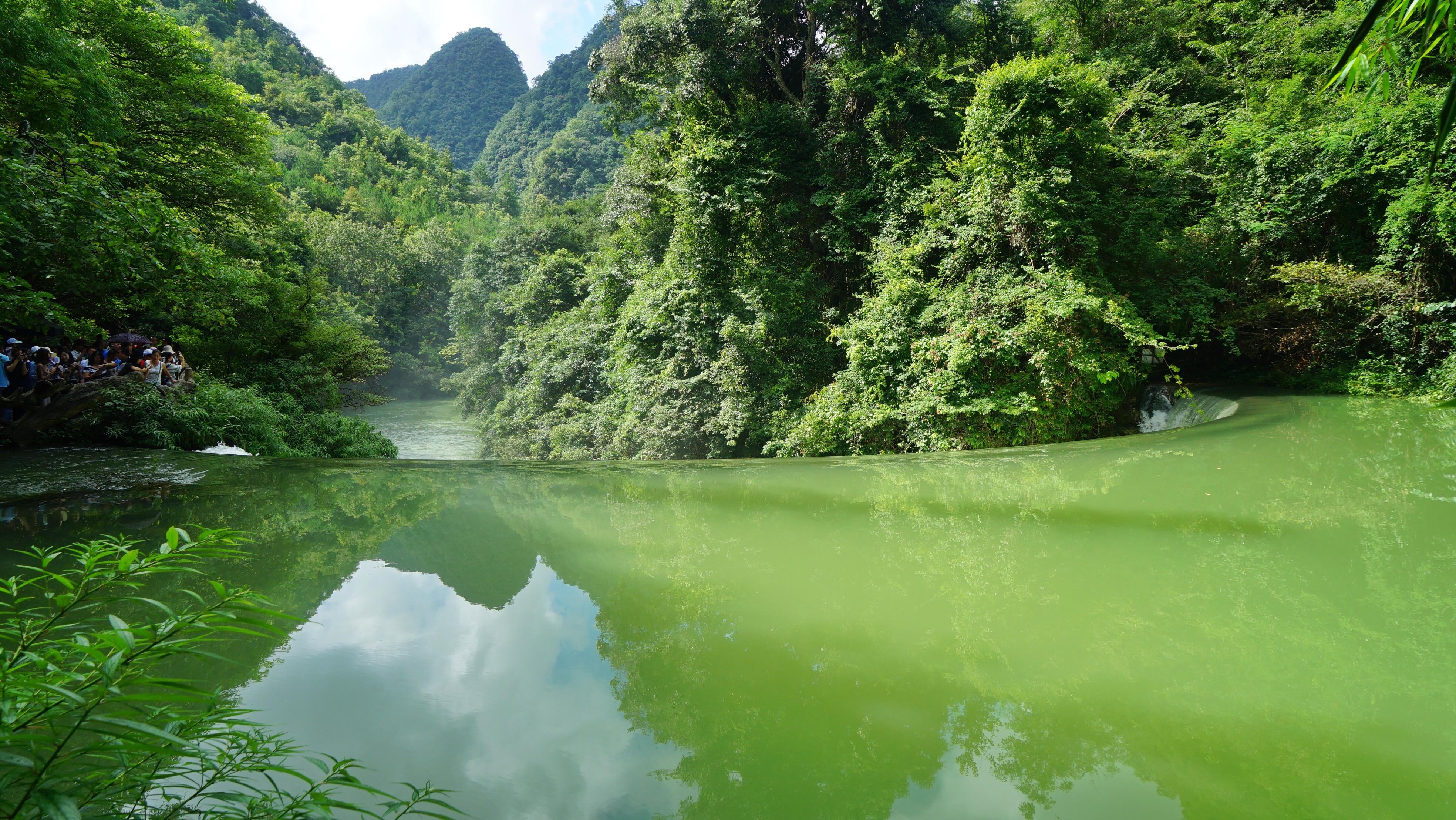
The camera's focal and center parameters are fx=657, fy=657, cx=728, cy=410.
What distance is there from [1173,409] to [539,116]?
73.8m

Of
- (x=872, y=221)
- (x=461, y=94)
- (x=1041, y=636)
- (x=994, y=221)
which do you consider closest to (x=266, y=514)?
(x=1041, y=636)

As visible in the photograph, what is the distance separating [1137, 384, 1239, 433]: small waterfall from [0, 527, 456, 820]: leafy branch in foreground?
9.48 meters

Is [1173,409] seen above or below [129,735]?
below

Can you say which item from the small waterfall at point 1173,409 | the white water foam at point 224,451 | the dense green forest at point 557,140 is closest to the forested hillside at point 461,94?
the dense green forest at point 557,140

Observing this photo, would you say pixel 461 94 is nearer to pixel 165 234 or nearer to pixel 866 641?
pixel 165 234

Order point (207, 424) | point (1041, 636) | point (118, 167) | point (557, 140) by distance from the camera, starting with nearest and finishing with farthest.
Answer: point (1041, 636)
point (118, 167)
point (207, 424)
point (557, 140)

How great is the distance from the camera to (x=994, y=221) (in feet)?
30.6

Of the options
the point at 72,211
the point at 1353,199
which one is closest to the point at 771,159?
the point at 1353,199

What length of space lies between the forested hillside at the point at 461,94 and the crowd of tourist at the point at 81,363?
278 ft

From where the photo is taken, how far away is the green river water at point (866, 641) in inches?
68.1

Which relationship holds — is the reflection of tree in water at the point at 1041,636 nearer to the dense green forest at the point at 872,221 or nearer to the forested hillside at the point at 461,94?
the dense green forest at the point at 872,221

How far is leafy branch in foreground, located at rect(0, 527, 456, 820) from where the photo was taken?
3.08 ft

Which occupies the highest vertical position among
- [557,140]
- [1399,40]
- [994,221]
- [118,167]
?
[557,140]

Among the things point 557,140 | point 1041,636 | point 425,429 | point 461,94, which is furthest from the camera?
point 461,94
